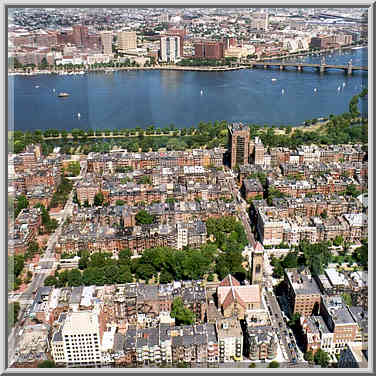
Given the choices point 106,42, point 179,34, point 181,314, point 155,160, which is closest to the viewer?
point 181,314

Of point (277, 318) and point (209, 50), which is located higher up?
Answer: point (209, 50)

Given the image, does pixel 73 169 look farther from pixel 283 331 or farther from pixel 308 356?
pixel 308 356

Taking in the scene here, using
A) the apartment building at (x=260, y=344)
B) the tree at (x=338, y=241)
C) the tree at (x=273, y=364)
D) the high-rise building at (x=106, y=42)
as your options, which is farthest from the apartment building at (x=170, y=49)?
the tree at (x=273, y=364)

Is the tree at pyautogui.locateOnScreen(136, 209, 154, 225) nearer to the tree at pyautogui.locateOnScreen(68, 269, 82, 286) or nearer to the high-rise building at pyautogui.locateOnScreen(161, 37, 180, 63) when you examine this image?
the tree at pyautogui.locateOnScreen(68, 269, 82, 286)

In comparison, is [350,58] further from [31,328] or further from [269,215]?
[31,328]

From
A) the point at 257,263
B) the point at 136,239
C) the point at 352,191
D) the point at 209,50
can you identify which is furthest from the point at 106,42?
the point at 257,263

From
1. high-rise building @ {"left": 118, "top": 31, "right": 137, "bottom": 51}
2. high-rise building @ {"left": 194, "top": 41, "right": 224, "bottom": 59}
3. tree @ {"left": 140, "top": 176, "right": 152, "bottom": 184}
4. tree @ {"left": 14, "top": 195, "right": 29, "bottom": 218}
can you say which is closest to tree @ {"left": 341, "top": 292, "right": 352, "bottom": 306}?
tree @ {"left": 140, "top": 176, "right": 152, "bottom": 184}
